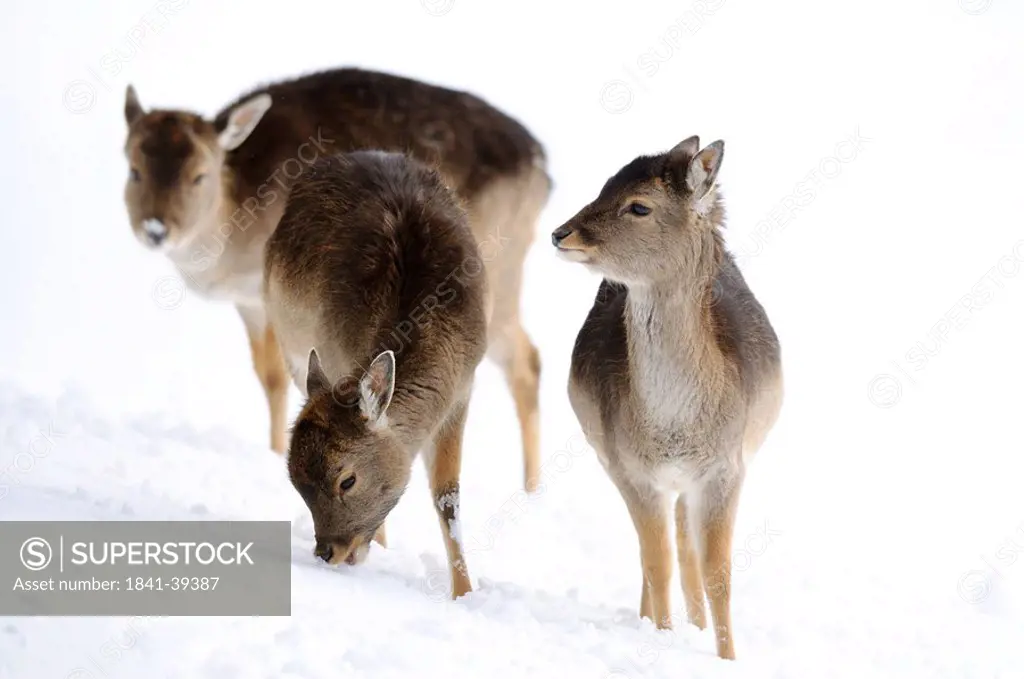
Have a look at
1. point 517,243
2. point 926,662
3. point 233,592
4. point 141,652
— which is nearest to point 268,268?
point 517,243

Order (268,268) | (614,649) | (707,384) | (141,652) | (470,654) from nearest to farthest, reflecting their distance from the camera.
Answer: (141,652) < (470,654) < (614,649) < (707,384) < (268,268)

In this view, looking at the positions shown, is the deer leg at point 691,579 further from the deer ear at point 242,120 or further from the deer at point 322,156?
the deer ear at point 242,120

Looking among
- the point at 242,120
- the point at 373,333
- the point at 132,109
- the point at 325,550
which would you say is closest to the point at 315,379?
the point at 373,333

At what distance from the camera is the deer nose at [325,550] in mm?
5887

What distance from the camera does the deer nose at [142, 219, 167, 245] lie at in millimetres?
9062

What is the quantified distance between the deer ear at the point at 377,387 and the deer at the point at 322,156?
3.60 meters

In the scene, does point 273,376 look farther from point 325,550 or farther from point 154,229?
point 325,550

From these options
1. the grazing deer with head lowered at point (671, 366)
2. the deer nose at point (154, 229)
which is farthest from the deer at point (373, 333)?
the deer nose at point (154, 229)

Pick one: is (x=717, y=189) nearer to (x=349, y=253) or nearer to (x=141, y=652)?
(x=349, y=253)

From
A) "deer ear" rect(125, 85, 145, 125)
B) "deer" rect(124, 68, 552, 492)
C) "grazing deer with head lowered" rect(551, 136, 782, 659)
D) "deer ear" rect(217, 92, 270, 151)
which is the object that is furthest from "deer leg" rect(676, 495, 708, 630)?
"deer ear" rect(125, 85, 145, 125)

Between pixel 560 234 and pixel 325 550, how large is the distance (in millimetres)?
1785

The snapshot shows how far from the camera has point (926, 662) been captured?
6.73 metres

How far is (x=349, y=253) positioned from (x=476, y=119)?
3174 millimetres

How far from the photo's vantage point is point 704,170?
19.1ft
